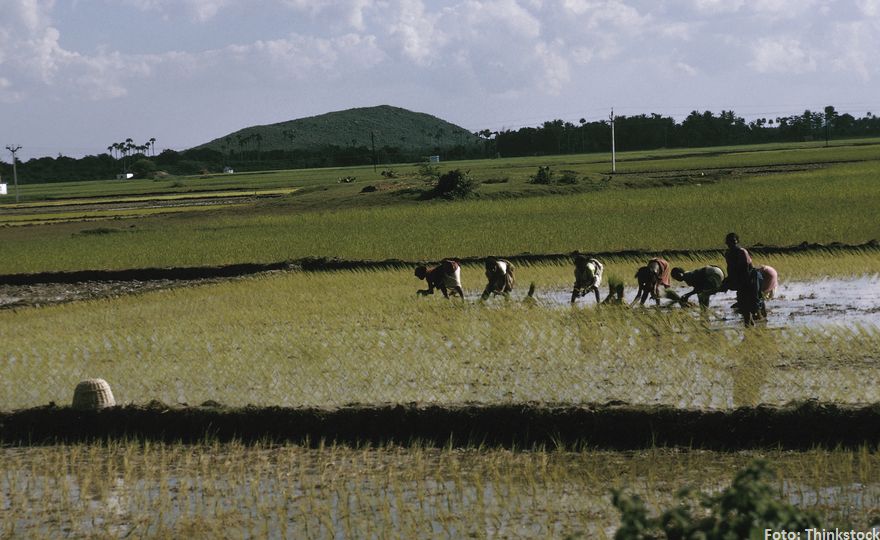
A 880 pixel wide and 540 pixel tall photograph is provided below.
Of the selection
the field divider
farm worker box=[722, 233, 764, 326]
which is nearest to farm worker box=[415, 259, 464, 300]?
farm worker box=[722, 233, 764, 326]

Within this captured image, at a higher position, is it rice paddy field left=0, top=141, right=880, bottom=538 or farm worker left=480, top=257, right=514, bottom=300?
farm worker left=480, top=257, right=514, bottom=300

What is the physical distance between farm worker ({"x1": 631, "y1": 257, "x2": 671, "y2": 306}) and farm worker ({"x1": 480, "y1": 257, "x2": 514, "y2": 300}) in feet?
4.97

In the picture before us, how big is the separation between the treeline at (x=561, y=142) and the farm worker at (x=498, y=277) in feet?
300

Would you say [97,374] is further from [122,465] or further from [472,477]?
[472,477]

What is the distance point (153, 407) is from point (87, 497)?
4.52ft

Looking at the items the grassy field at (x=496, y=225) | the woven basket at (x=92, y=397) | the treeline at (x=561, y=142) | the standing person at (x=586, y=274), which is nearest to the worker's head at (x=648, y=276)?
→ the standing person at (x=586, y=274)

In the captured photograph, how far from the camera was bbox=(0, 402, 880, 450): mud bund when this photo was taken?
5.90m

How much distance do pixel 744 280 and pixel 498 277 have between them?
2.98m

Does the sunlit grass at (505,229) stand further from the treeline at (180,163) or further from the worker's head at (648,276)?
the treeline at (180,163)

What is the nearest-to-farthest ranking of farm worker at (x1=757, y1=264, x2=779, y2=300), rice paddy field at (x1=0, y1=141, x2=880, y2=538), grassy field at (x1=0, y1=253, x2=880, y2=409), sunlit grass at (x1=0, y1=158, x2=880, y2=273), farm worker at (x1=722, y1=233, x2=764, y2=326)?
1. rice paddy field at (x1=0, y1=141, x2=880, y2=538)
2. grassy field at (x1=0, y1=253, x2=880, y2=409)
3. farm worker at (x1=722, y1=233, x2=764, y2=326)
4. farm worker at (x1=757, y1=264, x2=779, y2=300)
5. sunlit grass at (x1=0, y1=158, x2=880, y2=273)

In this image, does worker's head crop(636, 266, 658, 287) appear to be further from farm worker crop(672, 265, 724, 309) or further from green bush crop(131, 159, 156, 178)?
green bush crop(131, 159, 156, 178)

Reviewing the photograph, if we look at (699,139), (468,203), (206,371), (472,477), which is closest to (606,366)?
(472,477)

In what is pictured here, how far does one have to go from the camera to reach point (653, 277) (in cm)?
1044

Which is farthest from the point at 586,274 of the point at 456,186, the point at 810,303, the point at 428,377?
the point at 456,186
